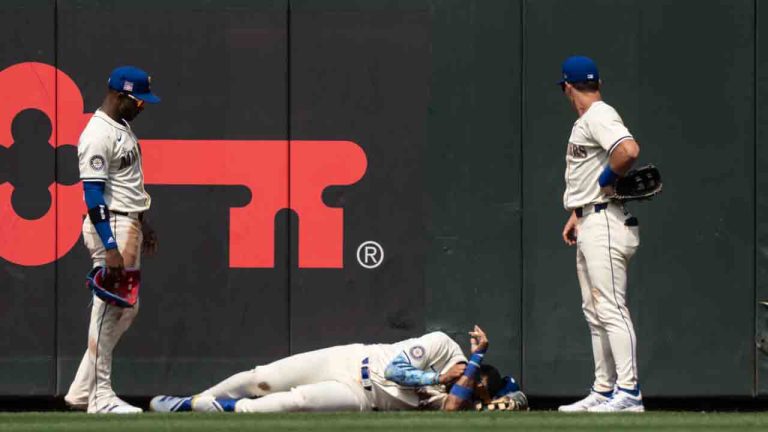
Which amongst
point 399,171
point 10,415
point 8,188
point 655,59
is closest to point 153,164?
point 8,188

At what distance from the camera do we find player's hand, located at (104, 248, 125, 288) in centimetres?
826

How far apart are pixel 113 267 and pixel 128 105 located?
0.96 metres

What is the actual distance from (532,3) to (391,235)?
5.97ft

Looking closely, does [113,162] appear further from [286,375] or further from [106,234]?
[286,375]

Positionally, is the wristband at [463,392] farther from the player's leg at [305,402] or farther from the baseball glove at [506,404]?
the player's leg at [305,402]

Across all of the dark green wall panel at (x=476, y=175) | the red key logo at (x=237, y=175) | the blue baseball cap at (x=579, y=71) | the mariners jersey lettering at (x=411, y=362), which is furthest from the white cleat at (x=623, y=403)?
the red key logo at (x=237, y=175)

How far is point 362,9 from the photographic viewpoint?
10.1 m

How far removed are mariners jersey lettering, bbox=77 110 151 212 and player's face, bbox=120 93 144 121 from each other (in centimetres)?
6

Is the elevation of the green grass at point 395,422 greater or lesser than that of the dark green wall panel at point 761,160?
lesser

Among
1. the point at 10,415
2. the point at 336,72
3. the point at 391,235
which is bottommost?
the point at 10,415

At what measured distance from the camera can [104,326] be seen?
845 cm

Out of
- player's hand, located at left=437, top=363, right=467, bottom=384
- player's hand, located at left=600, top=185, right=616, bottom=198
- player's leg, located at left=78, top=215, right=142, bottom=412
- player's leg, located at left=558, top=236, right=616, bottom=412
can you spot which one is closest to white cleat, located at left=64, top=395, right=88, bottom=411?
player's leg, located at left=78, top=215, right=142, bottom=412

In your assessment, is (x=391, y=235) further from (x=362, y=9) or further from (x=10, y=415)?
(x=10, y=415)

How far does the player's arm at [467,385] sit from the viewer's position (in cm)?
829
